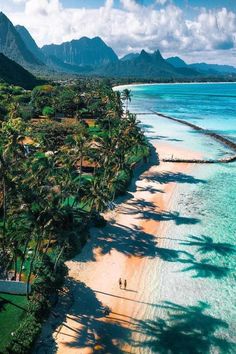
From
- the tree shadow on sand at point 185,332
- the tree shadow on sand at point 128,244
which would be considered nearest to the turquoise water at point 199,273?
the tree shadow on sand at point 185,332

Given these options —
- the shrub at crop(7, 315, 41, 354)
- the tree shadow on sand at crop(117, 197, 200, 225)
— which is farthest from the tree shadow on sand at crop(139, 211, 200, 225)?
the shrub at crop(7, 315, 41, 354)

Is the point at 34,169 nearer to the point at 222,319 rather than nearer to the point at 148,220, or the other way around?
the point at 148,220

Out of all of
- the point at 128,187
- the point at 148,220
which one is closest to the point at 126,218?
the point at 148,220

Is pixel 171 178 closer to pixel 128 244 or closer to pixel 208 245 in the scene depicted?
pixel 208 245

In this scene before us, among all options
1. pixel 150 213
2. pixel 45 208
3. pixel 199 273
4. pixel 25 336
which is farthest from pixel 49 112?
pixel 25 336

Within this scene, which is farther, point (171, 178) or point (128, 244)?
point (171, 178)
